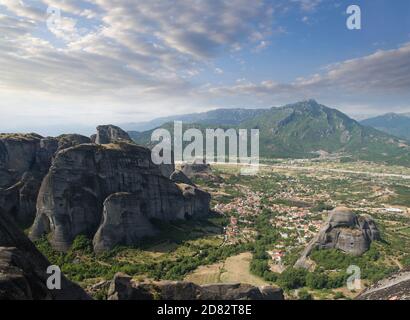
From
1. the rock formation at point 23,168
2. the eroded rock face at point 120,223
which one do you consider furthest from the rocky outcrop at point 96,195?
the rock formation at point 23,168

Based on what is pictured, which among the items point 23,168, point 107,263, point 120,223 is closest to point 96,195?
point 120,223

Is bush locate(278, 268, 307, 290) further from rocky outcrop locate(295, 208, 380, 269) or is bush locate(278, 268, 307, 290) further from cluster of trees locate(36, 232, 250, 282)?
cluster of trees locate(36, 232, 250, 282)

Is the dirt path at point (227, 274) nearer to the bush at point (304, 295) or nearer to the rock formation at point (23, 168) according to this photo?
the bush at point (304, 295)

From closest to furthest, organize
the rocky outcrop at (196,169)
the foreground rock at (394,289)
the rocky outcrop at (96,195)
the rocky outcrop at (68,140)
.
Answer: the foreground rock at (394,289) → the rocky outcrop at (96,195) → the rocky outcrop at (68,140) → the rocky outcrop at (196,169)

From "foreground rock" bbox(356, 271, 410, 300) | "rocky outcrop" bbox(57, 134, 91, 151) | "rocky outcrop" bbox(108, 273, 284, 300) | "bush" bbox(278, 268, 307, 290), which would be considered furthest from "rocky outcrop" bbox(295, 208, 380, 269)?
"rocky outcrop" bbox(57, 134, 91, 151)

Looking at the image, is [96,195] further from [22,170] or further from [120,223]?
[22,170]

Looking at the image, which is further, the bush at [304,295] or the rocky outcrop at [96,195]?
the rocky outcrop at [96,195]
